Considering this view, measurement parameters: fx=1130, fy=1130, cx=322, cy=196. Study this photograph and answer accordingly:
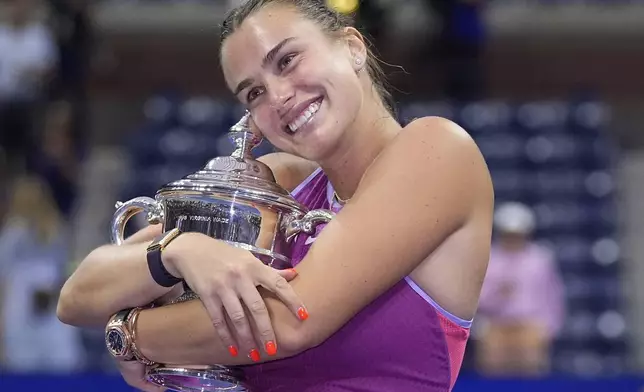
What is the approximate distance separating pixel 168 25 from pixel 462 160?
6121mm

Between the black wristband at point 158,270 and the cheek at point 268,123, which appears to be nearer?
the black wristband at point 158,270

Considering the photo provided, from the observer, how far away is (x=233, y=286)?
1330 mm

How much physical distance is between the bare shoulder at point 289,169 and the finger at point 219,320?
1.39ft

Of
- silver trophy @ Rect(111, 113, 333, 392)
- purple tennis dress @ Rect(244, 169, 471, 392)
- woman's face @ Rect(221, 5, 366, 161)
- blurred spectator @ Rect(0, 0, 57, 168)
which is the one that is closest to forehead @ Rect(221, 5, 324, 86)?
woman's face @ Rect(221, 5, 366, 161)

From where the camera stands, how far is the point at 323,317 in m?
1.37

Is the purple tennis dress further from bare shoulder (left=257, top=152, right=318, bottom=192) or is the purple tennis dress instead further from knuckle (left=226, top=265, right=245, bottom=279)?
bare shoulder (left=257, top=152, right=318, bottom=192)

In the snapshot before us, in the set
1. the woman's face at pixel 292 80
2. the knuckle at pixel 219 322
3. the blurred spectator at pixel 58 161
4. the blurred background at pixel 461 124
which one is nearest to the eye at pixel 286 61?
the woman's face at pixel 292 80

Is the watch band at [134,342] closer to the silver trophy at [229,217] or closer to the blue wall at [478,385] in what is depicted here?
the silver trophy at [229,217]

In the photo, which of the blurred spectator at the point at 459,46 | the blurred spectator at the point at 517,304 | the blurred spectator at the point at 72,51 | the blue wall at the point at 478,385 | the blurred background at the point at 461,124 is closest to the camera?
the blue wall at the point at 478,385

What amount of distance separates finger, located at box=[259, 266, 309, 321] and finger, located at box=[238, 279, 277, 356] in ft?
0.05

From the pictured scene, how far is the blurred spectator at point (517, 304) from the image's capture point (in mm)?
4660

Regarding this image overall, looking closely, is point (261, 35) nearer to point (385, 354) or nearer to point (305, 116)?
point (305, 116)

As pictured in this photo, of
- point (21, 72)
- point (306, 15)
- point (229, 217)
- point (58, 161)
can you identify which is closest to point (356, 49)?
point (306, 15)

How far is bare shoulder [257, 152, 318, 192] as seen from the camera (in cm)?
176
